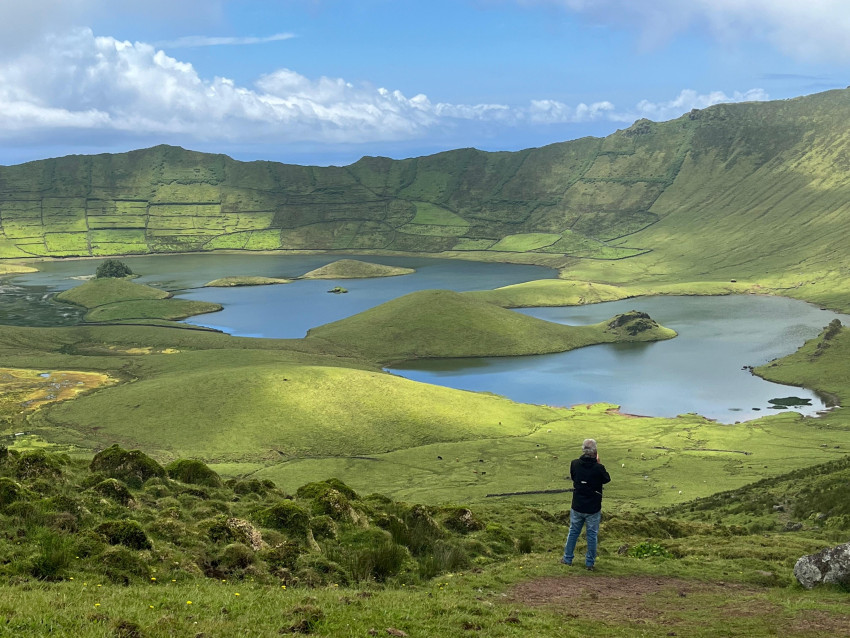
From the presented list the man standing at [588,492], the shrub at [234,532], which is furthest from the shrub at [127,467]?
the man standing at [588,492]

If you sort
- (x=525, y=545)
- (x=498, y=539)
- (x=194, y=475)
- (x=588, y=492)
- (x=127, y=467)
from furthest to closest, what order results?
1. (x=194, y=475)
2. (x=127, y=467)
3. (x=498, y=539)
4. (x=525, y=545)
5. (x=588, y=492)

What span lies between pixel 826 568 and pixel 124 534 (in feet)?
78.2

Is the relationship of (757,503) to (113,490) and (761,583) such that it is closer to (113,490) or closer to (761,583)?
(761,583)

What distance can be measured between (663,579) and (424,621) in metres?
11.8

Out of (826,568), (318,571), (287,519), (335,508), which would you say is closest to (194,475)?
(335,508)

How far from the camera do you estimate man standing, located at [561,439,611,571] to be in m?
25.2

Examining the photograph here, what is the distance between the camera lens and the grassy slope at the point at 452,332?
571 ft

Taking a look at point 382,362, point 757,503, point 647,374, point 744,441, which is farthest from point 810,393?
point 757,503

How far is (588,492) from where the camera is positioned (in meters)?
25.5

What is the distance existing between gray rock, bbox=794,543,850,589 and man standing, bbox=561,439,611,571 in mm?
7187

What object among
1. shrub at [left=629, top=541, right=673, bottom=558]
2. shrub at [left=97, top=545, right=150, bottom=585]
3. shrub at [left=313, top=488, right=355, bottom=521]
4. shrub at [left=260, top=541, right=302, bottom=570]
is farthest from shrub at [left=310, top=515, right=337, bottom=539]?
shrub at [left=629, top=541, right=673, bottom=558]

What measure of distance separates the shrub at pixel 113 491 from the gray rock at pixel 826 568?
1017 inches

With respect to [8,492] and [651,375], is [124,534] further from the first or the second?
[651,375]

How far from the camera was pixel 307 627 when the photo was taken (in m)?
16.9
